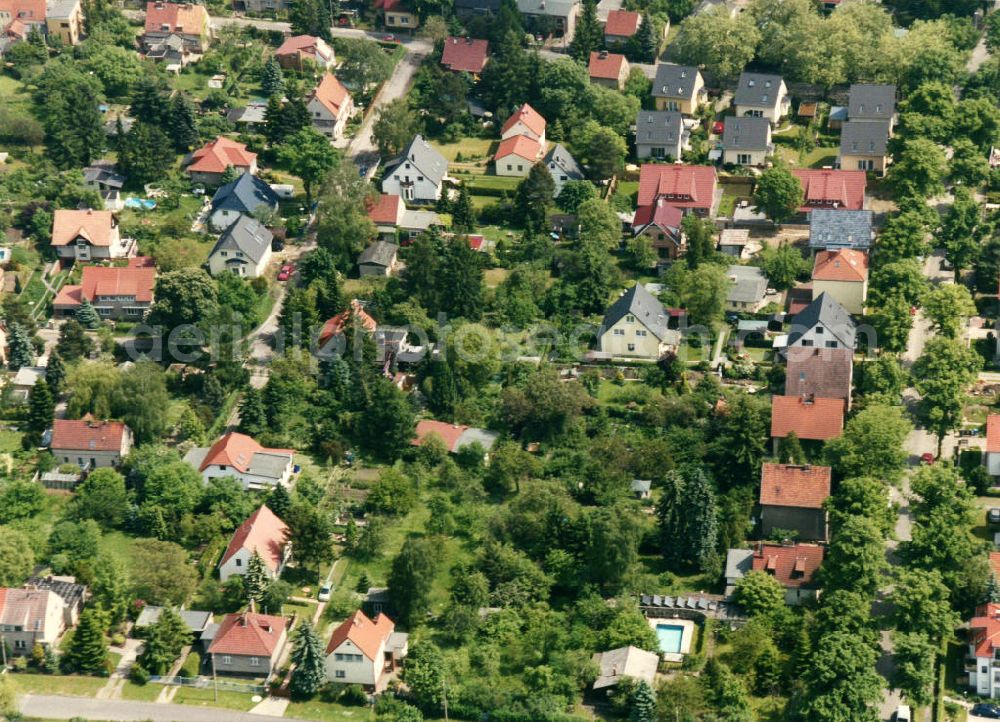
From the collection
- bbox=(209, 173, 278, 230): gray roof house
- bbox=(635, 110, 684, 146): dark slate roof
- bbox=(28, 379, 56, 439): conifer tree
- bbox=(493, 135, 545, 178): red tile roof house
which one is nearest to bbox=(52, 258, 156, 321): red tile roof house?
bbox=(209, 173, 278, 230): gray roof house

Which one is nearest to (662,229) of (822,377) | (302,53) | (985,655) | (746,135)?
(746,135)

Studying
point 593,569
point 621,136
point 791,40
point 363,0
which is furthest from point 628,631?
point 363,0

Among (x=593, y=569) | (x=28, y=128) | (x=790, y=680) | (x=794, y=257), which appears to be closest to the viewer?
(x=790, y=680)

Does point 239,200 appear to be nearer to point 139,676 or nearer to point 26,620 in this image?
point 26,620

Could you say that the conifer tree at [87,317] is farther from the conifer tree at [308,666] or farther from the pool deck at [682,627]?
the pool deck at [682,627]

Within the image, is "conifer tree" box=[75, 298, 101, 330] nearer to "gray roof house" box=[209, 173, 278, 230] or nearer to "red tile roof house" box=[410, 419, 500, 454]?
"gray roof house" box=[209, 173, 278, 230]

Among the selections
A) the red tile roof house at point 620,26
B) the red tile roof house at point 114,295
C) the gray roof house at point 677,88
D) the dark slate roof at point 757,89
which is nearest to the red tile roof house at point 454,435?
the red tile roof house at point 114,295

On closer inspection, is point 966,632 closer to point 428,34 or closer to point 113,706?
point 113,706
